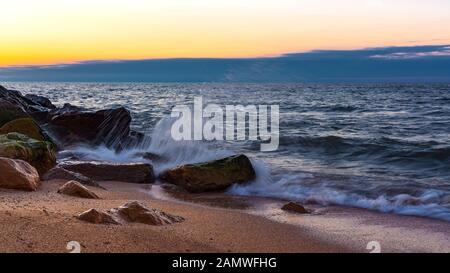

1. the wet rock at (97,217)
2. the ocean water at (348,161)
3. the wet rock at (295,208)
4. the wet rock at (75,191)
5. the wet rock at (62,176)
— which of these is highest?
the wet rock at (97,217)

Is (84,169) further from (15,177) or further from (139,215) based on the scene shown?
(139,215)

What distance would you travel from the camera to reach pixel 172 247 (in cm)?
439

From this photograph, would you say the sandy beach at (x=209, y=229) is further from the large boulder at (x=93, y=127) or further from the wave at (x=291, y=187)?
the large boulder at (x=93, y=127)

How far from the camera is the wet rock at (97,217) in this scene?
15.9ft

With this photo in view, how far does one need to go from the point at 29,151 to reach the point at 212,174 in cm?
289

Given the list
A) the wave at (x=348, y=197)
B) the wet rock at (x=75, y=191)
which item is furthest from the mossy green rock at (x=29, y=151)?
the wave at (x=348, y=197)

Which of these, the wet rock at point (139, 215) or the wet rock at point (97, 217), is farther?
the wet rock at point (139, 215)

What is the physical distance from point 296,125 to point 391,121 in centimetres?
410

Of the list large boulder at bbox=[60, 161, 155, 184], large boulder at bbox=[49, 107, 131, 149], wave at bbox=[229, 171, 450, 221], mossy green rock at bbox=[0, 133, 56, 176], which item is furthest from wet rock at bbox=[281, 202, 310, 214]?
large boulder at bbox=[49, 107, 131, 149]

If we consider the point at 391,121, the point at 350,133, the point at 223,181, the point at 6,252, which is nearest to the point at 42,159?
the point at 223,181

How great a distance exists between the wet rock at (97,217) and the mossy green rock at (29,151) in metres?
3.49

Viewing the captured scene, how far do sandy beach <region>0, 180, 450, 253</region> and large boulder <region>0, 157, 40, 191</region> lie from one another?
5.7 inches
